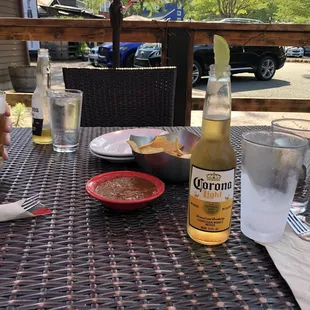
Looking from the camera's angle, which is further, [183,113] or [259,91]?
[259,91]

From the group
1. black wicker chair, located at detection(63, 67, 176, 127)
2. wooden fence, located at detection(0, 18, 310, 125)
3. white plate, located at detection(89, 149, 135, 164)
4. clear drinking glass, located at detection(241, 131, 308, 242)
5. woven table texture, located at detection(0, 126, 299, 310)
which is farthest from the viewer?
wooden fence, located at detection(0, 18, 310, 125)

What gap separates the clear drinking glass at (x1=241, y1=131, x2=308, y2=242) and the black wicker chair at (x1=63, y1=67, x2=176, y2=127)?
1019 millimetres

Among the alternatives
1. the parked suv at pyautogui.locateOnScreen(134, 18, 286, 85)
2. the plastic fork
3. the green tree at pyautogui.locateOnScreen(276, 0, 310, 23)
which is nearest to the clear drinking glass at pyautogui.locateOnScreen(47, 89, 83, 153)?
the plastic fork

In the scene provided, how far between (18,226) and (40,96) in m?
0.53

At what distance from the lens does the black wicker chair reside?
156 centimetres

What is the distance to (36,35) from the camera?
235 cm

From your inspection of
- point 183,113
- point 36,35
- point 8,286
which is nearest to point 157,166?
point 8,286

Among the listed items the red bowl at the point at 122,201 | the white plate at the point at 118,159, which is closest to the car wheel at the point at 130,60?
the white plate at the point at 118,159

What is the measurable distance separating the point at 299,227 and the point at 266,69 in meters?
9.12

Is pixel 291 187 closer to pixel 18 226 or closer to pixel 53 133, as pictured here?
pixel 18 226

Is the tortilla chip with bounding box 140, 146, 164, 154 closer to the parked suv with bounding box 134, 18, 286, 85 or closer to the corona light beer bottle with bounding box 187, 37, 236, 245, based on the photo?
the corona light beer bottle with bounding box 187, 37, 236, 245

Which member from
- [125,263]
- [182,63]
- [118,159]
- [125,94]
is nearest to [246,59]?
[182,63]

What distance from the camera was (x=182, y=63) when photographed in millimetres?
2389

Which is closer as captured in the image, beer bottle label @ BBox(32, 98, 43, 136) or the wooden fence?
beer bottle label @ BBox(32, 98, 43, 136)
